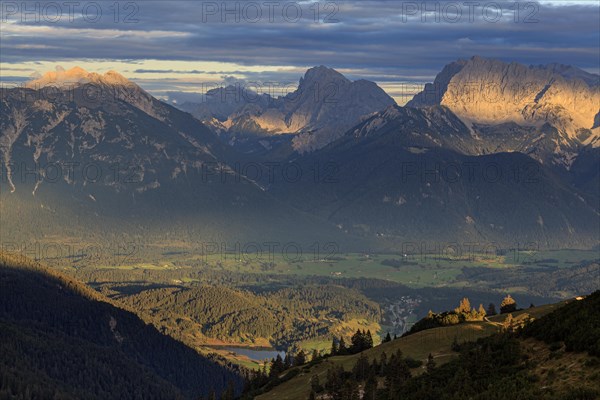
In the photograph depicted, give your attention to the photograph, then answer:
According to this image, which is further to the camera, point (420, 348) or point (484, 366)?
point (420, 348)

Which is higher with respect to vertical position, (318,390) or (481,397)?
(481,397)

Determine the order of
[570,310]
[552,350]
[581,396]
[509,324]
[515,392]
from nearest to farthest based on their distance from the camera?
[581,396] → [515,392] → [552,350] → [570,310] → [509,324]

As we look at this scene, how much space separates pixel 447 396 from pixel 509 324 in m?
40.8

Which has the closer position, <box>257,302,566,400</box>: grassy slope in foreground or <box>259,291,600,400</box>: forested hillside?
<box>259,291,600,400</box>: forested hillside

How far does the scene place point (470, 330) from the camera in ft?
586

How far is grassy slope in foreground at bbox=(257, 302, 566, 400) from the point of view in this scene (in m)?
172

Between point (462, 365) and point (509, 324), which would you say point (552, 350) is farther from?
point (509, 324)

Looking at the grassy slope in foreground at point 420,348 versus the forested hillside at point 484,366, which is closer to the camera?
the forested hillside at point 484,366

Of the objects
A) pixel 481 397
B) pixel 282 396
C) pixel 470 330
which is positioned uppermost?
pixel 481 397

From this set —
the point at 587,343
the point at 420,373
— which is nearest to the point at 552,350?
the point at 587,343

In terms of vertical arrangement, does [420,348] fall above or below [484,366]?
below

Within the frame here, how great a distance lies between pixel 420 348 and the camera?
576 ft

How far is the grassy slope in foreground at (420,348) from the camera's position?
172 m

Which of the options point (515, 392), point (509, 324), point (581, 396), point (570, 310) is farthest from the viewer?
point (509, 324)
